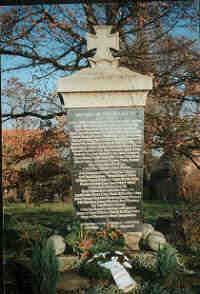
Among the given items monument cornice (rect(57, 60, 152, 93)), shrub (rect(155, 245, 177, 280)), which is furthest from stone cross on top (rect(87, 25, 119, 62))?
shrub (rect(155, 245, 177, 280))

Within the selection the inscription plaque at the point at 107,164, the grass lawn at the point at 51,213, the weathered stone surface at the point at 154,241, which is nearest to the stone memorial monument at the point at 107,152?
the inscription plaque at the point at 107,164

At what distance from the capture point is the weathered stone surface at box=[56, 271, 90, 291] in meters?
4.42

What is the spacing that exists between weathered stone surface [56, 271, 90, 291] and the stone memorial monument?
112 cm

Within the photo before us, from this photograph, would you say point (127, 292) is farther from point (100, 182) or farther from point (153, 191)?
point (153, 191)

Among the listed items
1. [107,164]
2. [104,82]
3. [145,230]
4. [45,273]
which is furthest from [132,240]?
[104,82]

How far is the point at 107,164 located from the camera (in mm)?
5656

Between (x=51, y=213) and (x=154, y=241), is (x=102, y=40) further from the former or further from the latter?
(x=51, y=213)

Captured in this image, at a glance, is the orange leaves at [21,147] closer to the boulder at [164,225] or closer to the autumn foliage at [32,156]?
the autumn foliage at [32,156]

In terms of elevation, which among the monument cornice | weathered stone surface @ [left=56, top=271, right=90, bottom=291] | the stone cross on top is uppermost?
the stone cross on top

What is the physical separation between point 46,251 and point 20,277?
1.62 feet

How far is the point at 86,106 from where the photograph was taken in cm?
561

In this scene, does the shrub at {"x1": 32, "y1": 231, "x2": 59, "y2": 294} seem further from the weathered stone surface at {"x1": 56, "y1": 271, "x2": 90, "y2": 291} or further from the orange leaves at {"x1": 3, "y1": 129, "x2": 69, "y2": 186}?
the orange leaves at {"x1": 3, "y1": 129, "x2": 69, "y2": 186}

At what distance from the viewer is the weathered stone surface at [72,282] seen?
442 centimetres

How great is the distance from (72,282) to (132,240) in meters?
1.48
